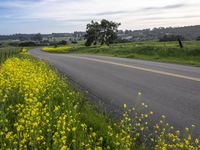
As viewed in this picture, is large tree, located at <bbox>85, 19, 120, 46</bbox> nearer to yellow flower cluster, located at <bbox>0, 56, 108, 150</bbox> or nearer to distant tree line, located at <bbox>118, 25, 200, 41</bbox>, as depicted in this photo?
distant tree line, located at <bbox>118, 25, 200, 41</bbox>

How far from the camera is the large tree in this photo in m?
77.4

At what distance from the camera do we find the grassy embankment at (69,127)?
4432 millimetres

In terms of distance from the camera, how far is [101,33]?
7906 cm

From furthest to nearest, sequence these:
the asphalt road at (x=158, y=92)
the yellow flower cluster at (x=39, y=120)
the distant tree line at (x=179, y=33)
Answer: the distant tree line at (x=179, y=33) < the asphalt road at (x=158, y=92) < the yellow flower cluster at (x=39, y=120)

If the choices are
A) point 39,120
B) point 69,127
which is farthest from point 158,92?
point 39,120

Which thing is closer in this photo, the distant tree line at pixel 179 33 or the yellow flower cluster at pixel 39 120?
the yellow flower cluster at pixel 39 120

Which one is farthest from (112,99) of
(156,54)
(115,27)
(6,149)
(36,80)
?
(115,27)

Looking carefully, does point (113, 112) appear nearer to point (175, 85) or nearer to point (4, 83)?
point (4, 83)

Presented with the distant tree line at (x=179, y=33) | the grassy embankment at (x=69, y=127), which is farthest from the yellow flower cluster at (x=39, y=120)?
the distant tree line at (x=179, y=33)

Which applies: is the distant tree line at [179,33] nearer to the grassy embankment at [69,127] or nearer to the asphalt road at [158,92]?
the asphalt road at [158,92]

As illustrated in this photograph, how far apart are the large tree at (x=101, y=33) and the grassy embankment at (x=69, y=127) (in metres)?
68.1

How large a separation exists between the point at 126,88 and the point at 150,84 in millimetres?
988

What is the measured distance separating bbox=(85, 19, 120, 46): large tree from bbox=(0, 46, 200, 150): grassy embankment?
6806 cm

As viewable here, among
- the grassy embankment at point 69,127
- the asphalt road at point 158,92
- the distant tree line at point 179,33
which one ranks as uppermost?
the grassy embankment at point 69,127
